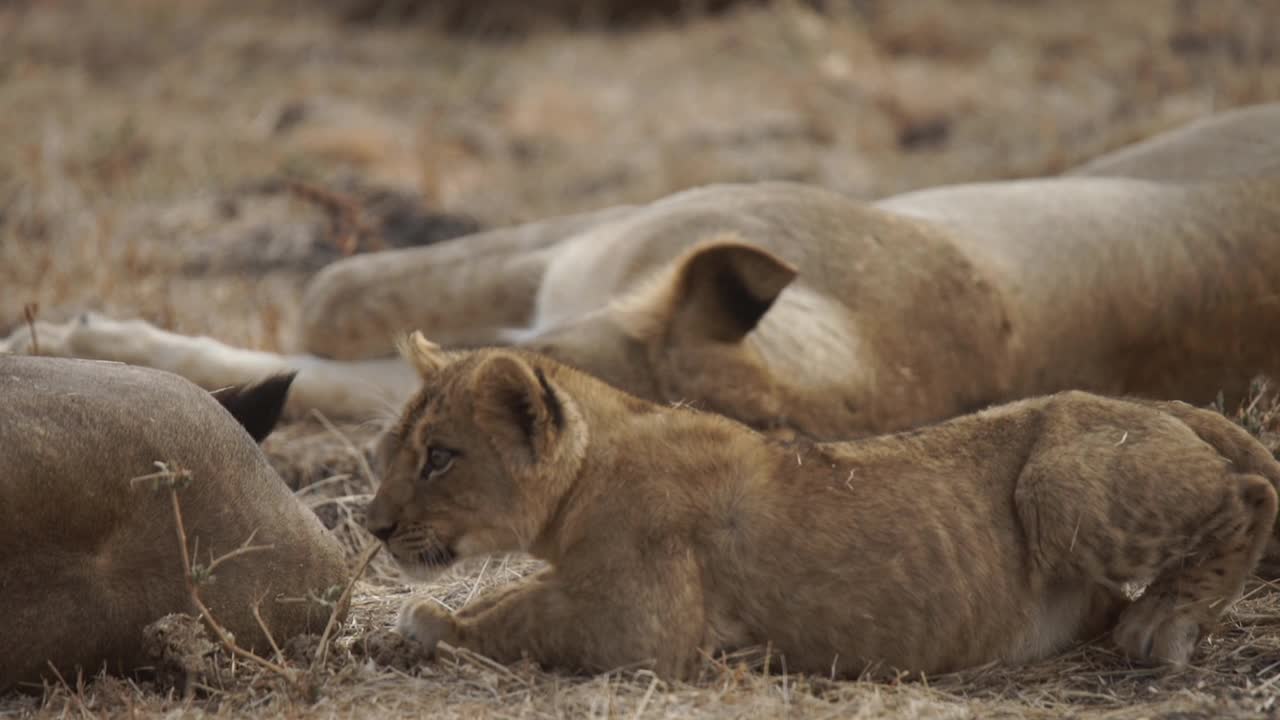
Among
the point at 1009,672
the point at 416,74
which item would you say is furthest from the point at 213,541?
the point at 416,74

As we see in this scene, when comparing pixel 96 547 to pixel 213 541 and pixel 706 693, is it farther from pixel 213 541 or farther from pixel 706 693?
pixel 706 693

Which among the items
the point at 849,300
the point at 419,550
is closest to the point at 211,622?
the point at 419,550

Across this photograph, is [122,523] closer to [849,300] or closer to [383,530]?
[383,530]

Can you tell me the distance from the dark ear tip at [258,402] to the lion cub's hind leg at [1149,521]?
168 cm

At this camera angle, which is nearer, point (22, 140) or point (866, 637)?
point (866, 637)

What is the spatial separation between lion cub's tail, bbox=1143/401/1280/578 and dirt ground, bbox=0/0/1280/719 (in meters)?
0.35

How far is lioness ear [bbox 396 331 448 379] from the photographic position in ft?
11.2

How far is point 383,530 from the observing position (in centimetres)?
322

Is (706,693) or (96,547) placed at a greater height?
(96,547)

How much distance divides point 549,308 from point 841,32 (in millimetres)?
7140

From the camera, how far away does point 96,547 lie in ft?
10.3

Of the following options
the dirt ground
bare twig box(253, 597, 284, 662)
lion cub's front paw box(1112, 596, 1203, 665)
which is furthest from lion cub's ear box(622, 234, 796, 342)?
bare twig box(253, 597, 284, 662)

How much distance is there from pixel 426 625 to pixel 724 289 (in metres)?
1.19

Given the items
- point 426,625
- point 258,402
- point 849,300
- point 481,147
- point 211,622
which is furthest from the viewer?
point 481,147
